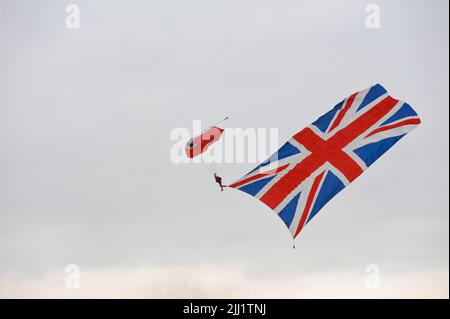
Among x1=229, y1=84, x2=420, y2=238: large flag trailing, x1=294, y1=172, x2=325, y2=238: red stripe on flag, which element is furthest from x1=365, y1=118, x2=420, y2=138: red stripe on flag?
x1=294, y1=172, x2=325, y2=238: red stripe on flag

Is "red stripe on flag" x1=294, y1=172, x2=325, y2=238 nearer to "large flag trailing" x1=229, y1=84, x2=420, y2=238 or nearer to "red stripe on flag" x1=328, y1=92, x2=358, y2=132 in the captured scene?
"large flag trailing" x1=229, y1=84, x2=420, y2=238

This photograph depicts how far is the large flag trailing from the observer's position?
5122 cm

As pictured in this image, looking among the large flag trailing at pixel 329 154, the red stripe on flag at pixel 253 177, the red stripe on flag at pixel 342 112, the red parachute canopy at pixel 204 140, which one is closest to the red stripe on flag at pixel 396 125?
the large flag trailing at pixel 329 154

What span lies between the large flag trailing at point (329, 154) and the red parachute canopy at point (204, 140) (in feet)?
12.9

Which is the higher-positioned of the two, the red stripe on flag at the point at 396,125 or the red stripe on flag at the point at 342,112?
the red stripe on flag at the point at 342,112

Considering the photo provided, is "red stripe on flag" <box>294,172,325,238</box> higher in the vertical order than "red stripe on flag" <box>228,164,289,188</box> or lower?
lower

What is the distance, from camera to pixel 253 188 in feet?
169

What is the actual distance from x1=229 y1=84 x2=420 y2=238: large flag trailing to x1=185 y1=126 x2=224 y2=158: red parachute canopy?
12.9ft

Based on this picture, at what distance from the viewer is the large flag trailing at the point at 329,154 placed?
51.2 meters

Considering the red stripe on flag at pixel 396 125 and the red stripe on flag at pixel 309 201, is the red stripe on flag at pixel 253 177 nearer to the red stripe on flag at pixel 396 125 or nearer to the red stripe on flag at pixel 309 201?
the red stripe on flag at pixel 309 201

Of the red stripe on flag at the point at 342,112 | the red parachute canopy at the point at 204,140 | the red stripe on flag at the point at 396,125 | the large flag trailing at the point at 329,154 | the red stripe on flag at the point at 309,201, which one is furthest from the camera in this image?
the red parachute canopy at the point at 204,140
